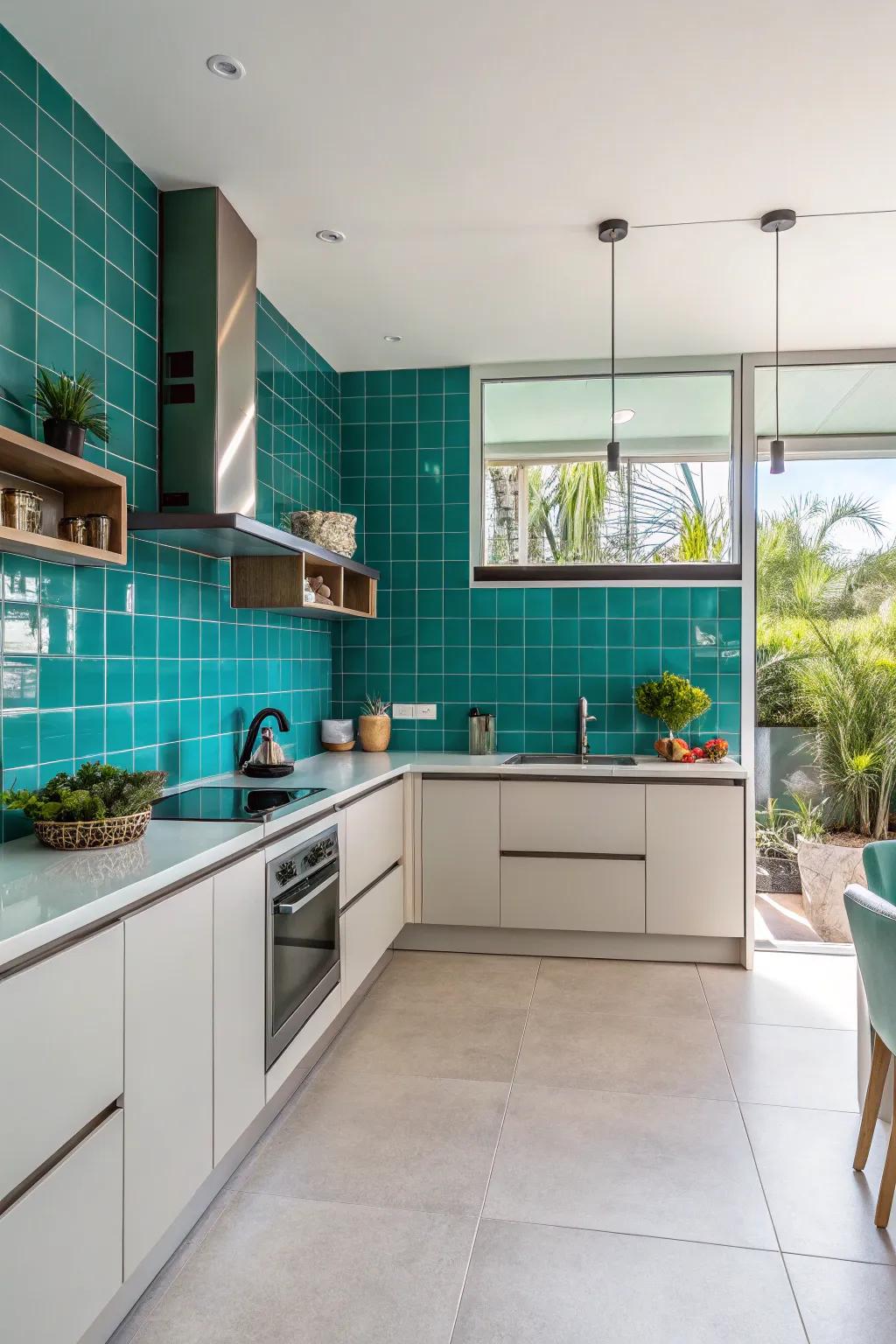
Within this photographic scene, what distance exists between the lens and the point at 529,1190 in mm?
2135

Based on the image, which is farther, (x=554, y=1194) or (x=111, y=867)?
(x=554, y=1194)

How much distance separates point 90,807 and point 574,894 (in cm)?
244

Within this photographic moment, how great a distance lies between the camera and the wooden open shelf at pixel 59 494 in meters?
1.82

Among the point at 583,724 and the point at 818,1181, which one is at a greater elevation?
the point at 583,724

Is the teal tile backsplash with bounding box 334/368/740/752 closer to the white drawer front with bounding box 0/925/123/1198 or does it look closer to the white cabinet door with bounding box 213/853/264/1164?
the white cabinet door with bounding box 213/853/264/1164

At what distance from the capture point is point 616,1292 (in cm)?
178

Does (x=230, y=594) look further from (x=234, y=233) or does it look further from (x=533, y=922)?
(x=533, y=922)

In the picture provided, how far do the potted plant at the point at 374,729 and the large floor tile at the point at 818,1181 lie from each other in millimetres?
2351

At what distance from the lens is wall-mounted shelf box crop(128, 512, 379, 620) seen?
98.8 inches

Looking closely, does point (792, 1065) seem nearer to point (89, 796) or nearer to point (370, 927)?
point (370, 927)

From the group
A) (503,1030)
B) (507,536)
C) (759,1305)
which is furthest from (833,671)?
(759,1305)

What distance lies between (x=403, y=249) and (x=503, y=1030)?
2.77m

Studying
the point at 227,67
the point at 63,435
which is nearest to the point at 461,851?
the point at 63,435

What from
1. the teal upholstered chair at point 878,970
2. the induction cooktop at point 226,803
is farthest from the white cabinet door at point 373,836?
the teal upholstered chair at point 878,970
